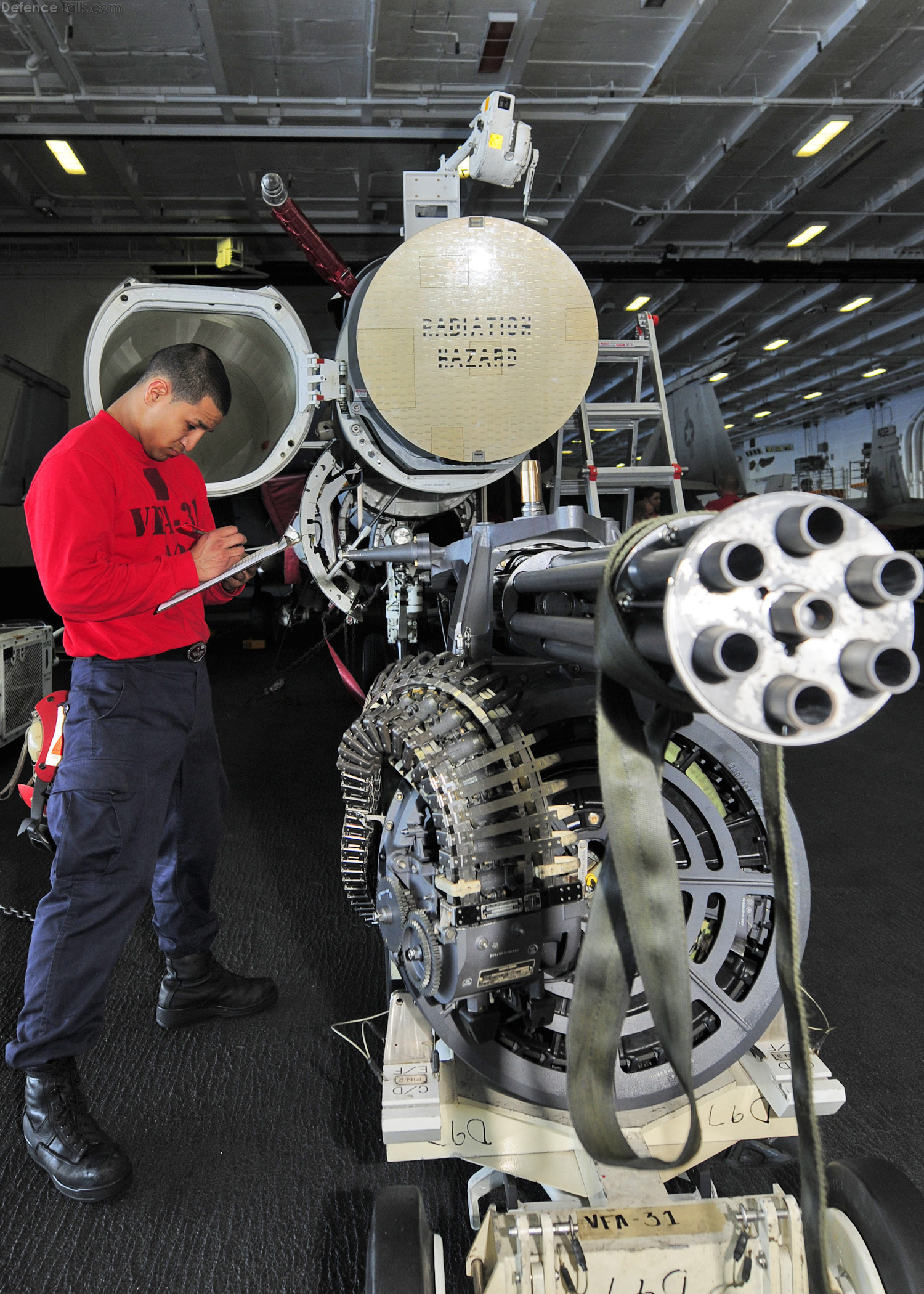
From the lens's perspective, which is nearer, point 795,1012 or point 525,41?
point 795,1012

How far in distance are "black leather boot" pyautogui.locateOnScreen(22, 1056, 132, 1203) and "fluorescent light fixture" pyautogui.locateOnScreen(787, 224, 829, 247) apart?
388 inches

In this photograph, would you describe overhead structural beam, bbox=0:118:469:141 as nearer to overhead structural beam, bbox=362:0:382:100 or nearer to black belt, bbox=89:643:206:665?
overhead structural beam, bbox=362:0:382:100

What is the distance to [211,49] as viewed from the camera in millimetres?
5020

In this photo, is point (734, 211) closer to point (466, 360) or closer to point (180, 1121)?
point (466, 360)

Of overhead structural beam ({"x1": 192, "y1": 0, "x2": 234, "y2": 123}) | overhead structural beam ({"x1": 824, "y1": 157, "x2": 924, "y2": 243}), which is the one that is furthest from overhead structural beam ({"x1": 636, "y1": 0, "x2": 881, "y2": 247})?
overhead structural beam ({"x1": 192, "y1": 0, "x2": 234, "y2": 123})

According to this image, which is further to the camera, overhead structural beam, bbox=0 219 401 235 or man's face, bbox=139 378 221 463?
overhead structural beam, bbox=0 219 401 235

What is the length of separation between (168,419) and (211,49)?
4.50 metres

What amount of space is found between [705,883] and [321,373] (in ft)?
7.67

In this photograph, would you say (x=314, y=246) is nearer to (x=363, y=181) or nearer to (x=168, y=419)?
(x=168, y=419)

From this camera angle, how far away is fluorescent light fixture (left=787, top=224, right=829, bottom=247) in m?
8.69

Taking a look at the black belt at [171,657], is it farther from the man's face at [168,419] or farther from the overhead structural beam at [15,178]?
the overhead structural beam at [15,178]

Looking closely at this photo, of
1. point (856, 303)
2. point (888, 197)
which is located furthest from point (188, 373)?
point (856, 303)

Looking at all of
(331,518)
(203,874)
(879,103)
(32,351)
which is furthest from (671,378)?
(203,874)

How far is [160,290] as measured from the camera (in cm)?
288
